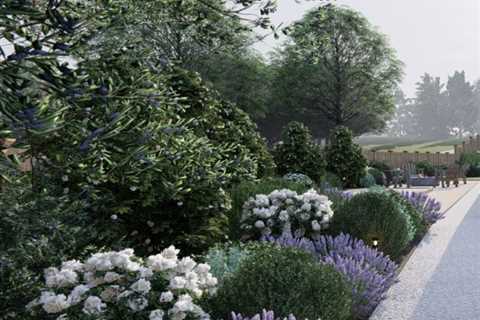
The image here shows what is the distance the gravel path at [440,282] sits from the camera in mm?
5246

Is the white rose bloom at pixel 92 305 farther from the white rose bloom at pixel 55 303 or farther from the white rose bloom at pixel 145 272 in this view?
the white rose bloom at pixel 145 272

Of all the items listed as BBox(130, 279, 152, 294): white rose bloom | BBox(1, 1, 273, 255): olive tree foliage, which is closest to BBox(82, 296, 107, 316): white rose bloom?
BBox(130, 279, 152, 294): white rose bloom

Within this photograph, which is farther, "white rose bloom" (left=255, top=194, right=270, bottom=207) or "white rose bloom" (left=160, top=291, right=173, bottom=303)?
"white rose bloom" (left=255, top=194, right=270, bottom=207)

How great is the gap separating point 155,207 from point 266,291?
10.9ft

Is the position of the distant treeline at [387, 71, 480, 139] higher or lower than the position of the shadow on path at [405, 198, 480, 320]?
higher

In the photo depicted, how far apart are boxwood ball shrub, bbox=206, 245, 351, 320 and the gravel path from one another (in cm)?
101

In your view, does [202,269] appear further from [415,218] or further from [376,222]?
[415,218]

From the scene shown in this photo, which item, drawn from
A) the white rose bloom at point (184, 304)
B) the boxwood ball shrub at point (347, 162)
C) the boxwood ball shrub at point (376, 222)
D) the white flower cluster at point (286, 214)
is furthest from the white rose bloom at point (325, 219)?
the boxwood ball shrub at point (347, 162)

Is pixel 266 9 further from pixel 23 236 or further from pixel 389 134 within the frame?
pixel 389 134

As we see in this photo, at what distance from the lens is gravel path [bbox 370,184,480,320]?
5.25m

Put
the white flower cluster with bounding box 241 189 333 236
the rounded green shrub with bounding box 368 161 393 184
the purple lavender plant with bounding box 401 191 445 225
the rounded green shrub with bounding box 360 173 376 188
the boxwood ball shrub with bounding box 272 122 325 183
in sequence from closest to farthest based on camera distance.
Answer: the white flower cluster with bounding box 241 189 333 236 → the purple lavender plant with bounding box 401 191 445 225 → the boxwood ball shrub with bounding box 272 122 325 183 → the rounded green shrub with bounding box 360 173 376 188 → the rounded green shrub with bounding box 368 161 393 184

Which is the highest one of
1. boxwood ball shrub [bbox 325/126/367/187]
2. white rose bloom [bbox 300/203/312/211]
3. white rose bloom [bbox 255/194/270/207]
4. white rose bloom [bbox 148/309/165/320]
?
boxwood ball shrub [bbox 325/126/367/187]

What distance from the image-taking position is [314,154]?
2234 cm

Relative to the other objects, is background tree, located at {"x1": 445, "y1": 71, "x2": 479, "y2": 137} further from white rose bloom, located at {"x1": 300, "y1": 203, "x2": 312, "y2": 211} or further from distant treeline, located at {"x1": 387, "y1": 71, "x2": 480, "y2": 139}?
white rose bloom, located at {"x1": 300, "y1": 203, "x2": 312, "y2": 211}
